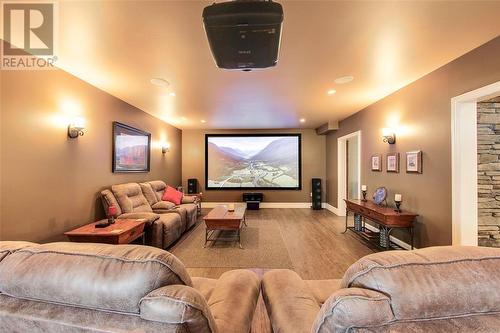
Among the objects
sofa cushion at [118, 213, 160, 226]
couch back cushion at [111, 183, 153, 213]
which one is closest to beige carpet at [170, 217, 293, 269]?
sofa cushion at [118, 213, 160, 226]

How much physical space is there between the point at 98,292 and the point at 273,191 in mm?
6659

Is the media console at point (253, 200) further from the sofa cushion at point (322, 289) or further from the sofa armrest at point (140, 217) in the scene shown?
the sofa cushion at point (322, 289)

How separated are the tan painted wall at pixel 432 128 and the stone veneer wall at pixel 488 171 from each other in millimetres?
425

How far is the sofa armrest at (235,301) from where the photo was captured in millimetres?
984

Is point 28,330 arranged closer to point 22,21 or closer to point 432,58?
point 22,21

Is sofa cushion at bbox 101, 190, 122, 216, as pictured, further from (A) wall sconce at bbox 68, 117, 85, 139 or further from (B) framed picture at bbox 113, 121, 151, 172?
(A) wall sconce at bbox 68, 117, 85, 139

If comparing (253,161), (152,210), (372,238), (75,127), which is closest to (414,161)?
(372,238)

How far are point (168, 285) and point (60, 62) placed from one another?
3.10 metres

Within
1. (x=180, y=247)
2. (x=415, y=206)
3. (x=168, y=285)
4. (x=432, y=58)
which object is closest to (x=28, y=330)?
(x=168, y=285)

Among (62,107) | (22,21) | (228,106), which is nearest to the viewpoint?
(22,21)

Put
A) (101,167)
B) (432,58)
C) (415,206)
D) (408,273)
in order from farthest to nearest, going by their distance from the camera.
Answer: (101,167)
(415,206)
(432,58)
(408,273)

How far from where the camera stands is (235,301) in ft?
3.75

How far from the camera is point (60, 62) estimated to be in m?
2.57

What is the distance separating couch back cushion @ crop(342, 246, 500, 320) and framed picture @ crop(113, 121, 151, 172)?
4.13 meters
